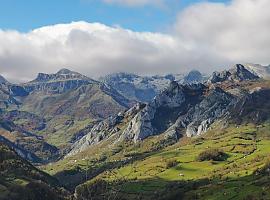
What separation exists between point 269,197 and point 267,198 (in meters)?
1.00

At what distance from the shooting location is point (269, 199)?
196375 mm

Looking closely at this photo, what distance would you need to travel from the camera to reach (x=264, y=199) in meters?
200

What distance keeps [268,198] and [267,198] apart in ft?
2.98

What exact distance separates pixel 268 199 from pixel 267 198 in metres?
2.39

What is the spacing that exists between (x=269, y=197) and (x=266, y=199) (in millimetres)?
2007

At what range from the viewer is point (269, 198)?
649ft

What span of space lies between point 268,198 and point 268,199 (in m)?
→ 1.56

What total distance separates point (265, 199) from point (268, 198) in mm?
1455

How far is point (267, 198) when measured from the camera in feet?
655

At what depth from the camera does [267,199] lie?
198m

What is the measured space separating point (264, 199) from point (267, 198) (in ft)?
4.23

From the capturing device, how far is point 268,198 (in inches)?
7820

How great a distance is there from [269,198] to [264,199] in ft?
8.66

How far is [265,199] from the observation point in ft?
655
